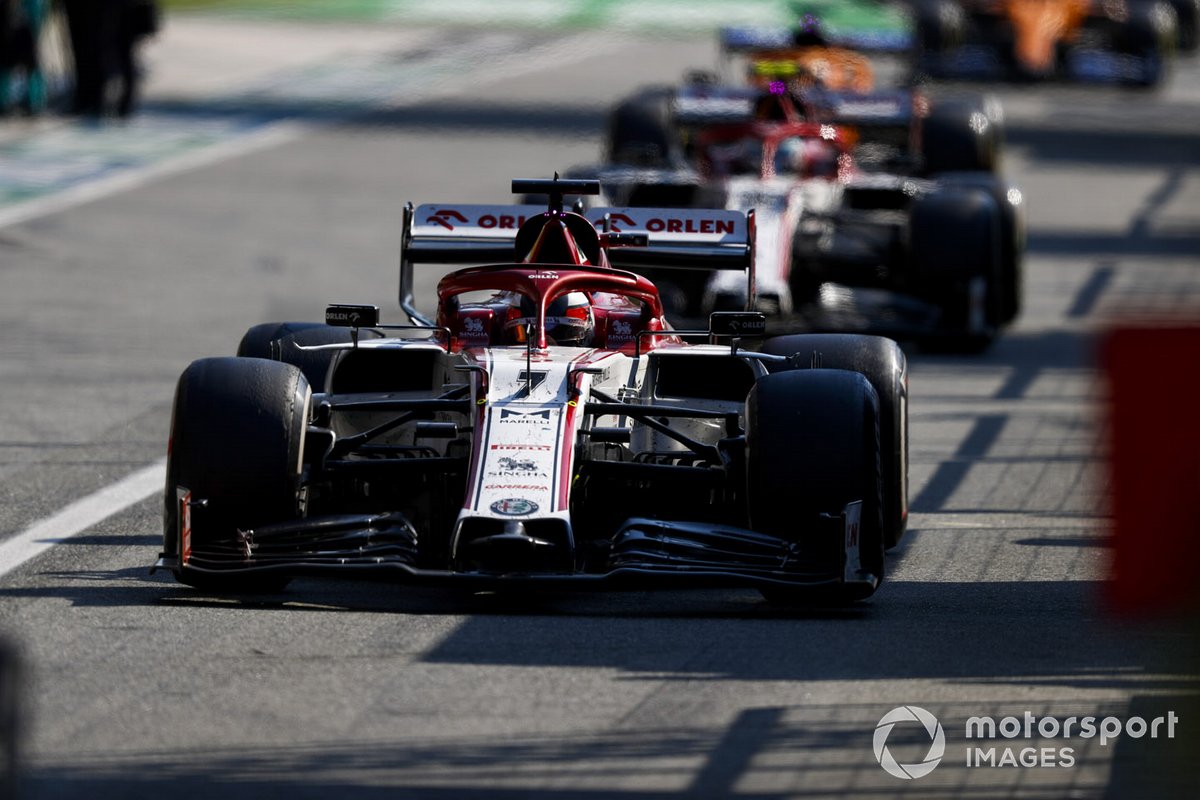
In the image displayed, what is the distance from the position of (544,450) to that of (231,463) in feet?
3.63

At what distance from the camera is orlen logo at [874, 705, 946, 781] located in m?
6.22

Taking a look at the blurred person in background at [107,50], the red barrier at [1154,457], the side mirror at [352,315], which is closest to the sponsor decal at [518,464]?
the side mirror at [352,315]

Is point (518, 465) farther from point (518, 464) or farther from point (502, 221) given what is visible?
point (502, 221)

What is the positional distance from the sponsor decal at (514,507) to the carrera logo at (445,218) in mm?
3037

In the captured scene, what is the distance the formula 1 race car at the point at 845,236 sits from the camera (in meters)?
15.4

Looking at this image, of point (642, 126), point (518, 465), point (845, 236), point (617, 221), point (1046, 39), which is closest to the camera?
point (518, 465)

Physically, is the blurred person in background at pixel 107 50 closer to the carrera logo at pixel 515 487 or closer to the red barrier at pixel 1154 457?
the carrera logo at pixel 515 487

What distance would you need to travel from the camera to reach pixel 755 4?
45656 mm

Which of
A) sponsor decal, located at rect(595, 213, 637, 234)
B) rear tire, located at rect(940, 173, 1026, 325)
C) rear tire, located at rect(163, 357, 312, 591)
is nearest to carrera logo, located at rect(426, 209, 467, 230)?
sponsor decal, located at rect(595, 213, 637, 234)

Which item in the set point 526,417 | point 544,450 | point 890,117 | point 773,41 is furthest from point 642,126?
point 544,450

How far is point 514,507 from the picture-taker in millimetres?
8086

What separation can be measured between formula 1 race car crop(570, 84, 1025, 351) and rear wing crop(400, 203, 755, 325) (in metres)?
4.10

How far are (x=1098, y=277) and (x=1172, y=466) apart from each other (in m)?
15.0

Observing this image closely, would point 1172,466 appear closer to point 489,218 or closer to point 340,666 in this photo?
point 340,666
